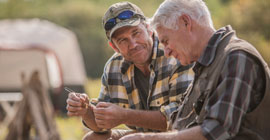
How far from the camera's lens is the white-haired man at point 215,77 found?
2416 mm

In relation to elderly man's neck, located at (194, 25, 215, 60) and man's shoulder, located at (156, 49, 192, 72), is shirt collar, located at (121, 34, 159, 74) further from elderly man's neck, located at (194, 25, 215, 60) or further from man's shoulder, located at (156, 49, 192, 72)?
elderly man's neck, located at (194, 25, 215, 60)

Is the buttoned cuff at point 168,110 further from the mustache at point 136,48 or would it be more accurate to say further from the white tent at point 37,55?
the white tent at point 37,55

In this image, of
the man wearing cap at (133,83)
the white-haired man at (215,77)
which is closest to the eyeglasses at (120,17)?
the man wearing cap at (133,83)

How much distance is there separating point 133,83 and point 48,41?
9.61m

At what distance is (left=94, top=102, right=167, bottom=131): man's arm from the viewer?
3258 mm

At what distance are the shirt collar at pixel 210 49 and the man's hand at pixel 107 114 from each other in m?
0.80

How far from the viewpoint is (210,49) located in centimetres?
268

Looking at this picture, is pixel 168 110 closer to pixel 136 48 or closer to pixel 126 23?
pixel 136 48

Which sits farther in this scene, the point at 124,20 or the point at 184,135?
the point at 124,20

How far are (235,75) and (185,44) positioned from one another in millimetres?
456

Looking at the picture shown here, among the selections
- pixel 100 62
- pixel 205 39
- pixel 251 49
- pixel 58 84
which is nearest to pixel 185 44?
pixel 205 39

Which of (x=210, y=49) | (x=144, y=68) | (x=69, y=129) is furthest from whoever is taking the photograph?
(x=69, y=129)

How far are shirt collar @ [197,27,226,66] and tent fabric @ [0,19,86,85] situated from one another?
410 inches

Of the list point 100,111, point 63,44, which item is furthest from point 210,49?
point 63,44
